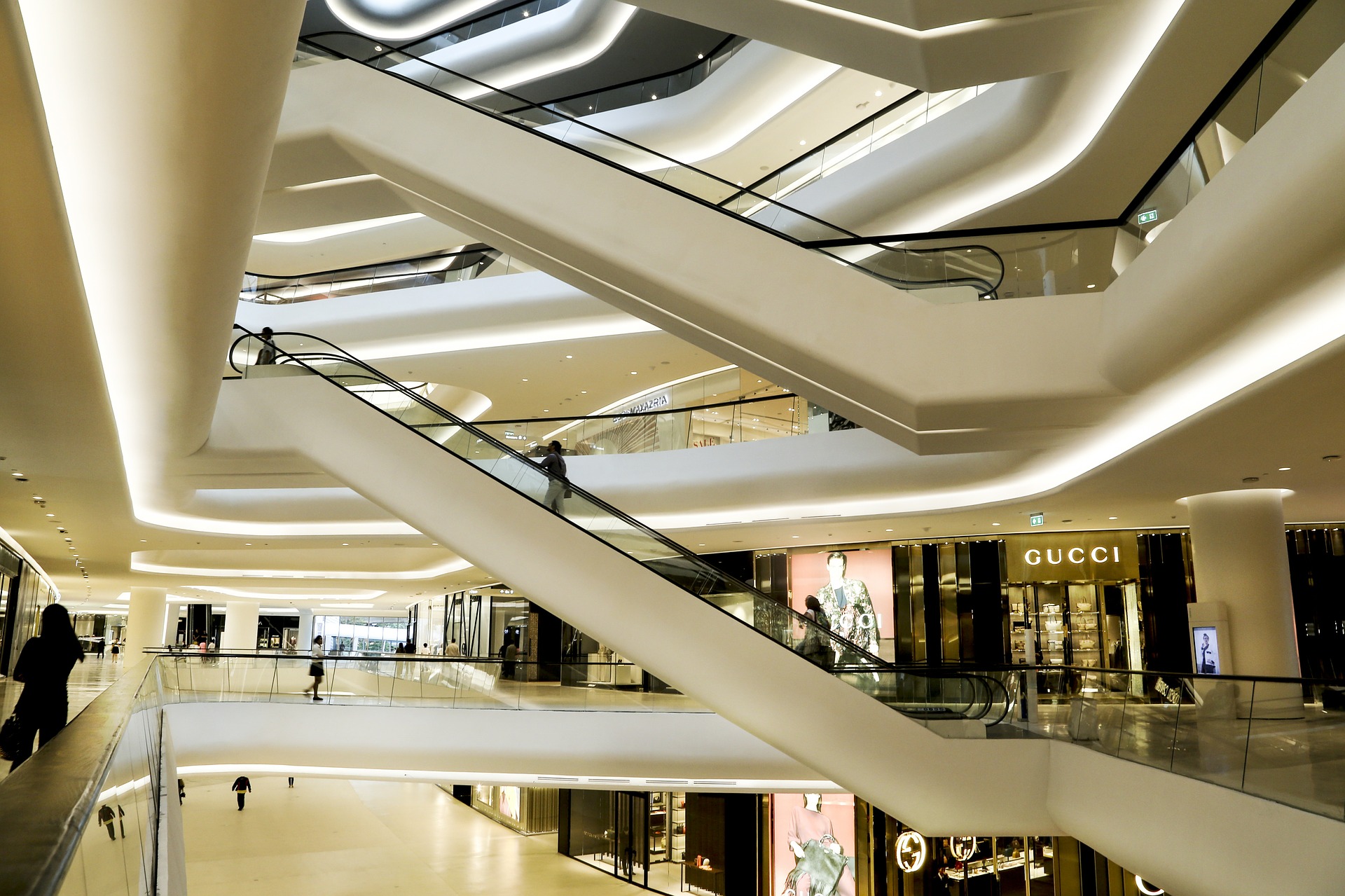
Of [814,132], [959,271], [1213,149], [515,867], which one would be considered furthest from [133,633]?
[1213,149]

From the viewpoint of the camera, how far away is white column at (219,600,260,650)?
3931cm

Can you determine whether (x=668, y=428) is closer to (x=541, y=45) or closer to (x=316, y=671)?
(x=316, y=671)

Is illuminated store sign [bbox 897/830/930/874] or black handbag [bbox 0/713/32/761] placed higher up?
black handbag [bbox 0/713/32/761]

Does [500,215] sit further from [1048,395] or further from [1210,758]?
[1210,758]

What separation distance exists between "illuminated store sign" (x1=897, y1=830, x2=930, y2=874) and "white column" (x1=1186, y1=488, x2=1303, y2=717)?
254 inches

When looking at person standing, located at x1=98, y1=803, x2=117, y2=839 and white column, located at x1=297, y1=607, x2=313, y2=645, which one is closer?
person standing, located at x1=98, y1=803, x2=117, y2=839

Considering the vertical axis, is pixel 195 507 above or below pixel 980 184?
below

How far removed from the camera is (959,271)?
7.61 meters

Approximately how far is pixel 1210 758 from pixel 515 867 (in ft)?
54.9

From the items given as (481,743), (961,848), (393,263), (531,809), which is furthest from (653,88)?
(531,809)

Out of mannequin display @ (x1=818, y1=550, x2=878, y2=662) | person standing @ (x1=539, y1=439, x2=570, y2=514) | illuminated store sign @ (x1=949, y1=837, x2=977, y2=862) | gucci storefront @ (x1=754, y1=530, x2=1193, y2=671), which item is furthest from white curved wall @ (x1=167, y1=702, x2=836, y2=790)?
person standing @ (x1=539, y1=439, x2=570, y2=514)

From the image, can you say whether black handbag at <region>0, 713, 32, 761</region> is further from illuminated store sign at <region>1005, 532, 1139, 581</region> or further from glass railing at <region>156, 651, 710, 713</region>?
illuminated store sign at <region>1005, 532, 1139, 581</region>

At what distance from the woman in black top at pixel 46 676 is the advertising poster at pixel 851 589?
1217cm

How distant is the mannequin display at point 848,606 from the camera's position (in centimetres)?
1697
